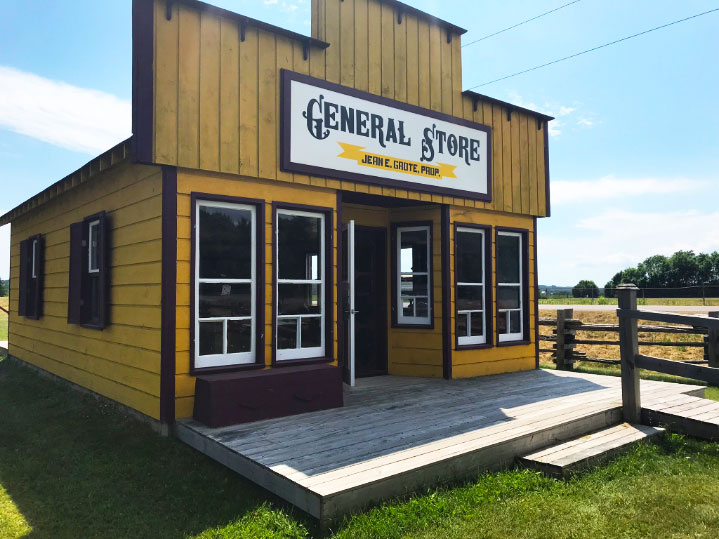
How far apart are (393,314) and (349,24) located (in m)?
4.02

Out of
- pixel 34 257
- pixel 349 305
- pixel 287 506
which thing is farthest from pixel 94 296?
pixel 287 506

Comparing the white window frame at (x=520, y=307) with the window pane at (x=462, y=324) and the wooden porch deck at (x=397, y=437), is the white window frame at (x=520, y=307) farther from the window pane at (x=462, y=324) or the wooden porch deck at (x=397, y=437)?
the wooden porch deck at (x=397, y=437)

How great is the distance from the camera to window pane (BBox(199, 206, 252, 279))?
530 cm

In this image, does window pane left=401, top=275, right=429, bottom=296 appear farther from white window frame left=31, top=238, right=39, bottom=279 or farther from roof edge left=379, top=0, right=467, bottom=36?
white window frame left=31, top=238, right=39, bottom=279

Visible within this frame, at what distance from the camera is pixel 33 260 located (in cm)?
984

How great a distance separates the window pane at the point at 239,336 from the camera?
539cm

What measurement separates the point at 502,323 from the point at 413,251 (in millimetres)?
1851

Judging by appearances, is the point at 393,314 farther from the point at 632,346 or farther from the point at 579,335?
the point at 579,335

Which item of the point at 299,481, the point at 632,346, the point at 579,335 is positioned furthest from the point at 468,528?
the point at 579,335

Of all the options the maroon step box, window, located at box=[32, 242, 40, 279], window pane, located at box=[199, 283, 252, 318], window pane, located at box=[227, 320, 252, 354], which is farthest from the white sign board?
window, located at box=[32, 242, 40, 279]

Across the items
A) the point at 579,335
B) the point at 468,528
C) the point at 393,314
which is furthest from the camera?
the point at 579,335

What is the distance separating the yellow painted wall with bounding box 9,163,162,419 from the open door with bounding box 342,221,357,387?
2132 millimetres

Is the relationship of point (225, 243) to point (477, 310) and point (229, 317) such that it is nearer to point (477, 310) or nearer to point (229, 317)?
point (229, 317)

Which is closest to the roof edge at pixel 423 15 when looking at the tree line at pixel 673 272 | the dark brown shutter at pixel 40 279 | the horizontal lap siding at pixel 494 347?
the horizontal lap siding at pixel 494 347
